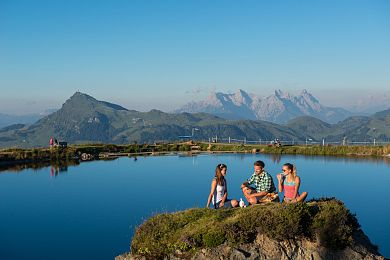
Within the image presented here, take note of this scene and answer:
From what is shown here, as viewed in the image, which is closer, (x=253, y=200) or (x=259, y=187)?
(x=253, y=200)

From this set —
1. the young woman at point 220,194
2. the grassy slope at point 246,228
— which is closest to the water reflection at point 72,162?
the young woman at point 220,194

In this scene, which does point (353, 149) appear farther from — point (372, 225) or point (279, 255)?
point (279, 255)

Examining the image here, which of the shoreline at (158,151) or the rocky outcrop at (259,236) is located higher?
the shoreline at (158,151)

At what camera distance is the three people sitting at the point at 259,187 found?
16.9m

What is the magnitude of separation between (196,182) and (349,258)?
922 inches

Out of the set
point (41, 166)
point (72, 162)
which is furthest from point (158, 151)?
point (41, 166)

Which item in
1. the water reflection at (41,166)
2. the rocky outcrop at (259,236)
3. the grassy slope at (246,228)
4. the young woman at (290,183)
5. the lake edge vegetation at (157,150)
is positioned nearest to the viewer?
the rocky outcrop at (259,236)

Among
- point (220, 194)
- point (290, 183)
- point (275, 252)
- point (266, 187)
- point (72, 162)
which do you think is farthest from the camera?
point (72, 162)

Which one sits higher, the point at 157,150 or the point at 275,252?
the point at 157,150

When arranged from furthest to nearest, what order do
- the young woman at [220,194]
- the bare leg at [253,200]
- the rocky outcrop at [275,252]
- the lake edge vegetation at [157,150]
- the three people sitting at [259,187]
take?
the lake edge vegetation at [157,150] → the young woman at [220,194] → the bare leg at [253,200] → the three people sitting at [259,187] → the rocky outcrop at [275,252]

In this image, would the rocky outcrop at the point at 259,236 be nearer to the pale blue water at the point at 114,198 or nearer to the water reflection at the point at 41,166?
the pale blue water at the point at 114,198

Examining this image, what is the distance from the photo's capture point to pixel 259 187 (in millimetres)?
17609

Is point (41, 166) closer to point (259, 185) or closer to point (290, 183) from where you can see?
point (259, 185)

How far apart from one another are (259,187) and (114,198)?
1596 centimetres
